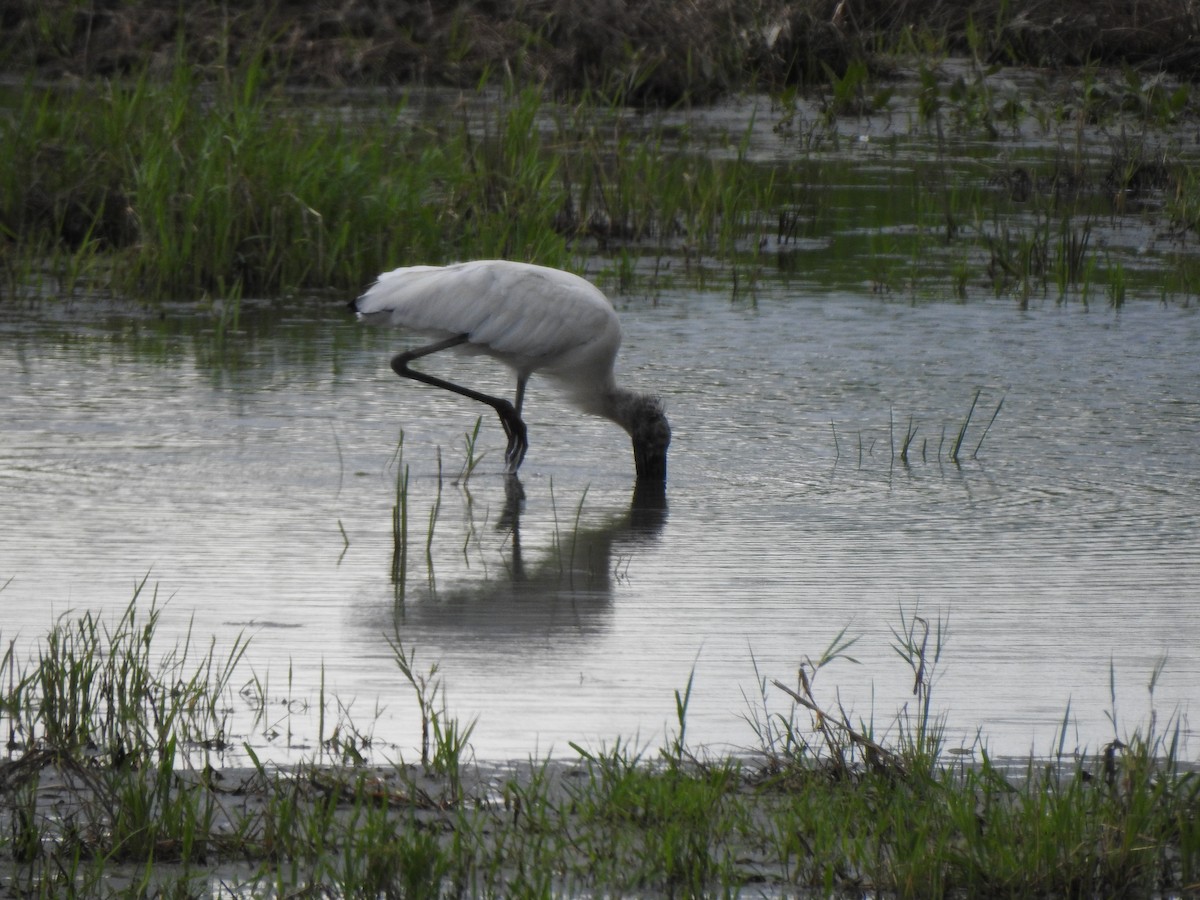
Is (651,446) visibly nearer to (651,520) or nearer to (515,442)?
(515,442)

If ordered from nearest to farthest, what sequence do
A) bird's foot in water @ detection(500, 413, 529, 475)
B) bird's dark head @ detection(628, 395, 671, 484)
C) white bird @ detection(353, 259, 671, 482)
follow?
bird's dark head @ detection(628, 395, 671, 484)
bird's foot in water @ detection(500, 413, 529, 475)
white bird @ detection(353, 259, 671, 482)

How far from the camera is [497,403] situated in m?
6.62

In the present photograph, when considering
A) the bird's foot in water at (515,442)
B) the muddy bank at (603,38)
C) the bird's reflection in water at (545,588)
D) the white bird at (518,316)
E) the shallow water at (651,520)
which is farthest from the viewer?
the muddy bank at (603,38)

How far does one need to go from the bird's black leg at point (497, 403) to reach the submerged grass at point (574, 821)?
3111mm

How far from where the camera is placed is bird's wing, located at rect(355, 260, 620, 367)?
672 centimetres

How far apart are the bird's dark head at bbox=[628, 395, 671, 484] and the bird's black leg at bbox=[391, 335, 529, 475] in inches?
15.4

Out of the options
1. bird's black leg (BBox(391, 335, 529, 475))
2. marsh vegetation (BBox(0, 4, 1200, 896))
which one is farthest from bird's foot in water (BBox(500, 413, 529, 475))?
marsh vegetation (BBox(0, 4, 1200, 896))

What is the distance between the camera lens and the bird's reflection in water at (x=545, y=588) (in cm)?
446

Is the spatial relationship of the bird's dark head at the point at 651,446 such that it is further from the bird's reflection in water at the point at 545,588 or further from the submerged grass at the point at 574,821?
the submerged grass at the point at 574,821

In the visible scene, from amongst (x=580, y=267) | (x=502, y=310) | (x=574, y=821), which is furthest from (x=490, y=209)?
(x=574, y=821)

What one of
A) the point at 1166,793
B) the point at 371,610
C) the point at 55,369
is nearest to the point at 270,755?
the point at 371,610

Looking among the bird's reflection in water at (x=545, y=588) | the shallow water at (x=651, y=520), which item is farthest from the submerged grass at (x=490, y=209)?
the bird's reflection in water at (x=545, y=588)

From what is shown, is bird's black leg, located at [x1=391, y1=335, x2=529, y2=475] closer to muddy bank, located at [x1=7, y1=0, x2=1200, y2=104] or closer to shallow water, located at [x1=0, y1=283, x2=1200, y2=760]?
shallow water, located at [x1=0, y1=283, x2=1200, y2=760]

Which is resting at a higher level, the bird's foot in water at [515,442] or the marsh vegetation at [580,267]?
the marsh vegetation at [580,267]
